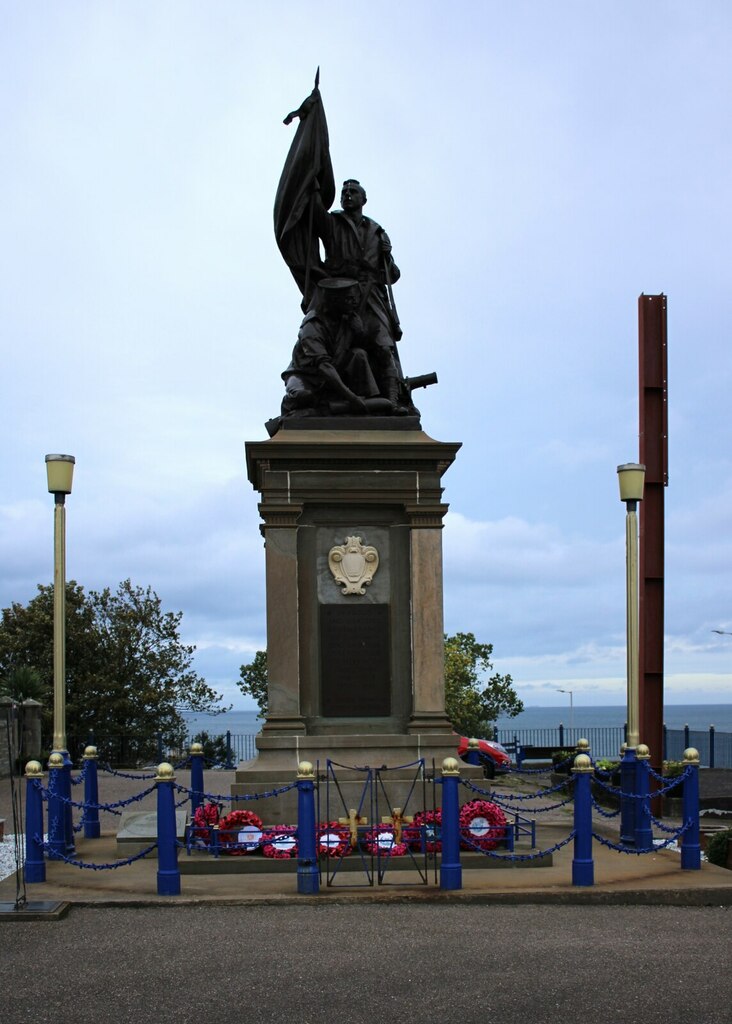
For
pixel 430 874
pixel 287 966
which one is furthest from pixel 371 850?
pixel 287 966

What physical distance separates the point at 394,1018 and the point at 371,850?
4.79 meters

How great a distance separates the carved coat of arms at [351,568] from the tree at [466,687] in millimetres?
28434

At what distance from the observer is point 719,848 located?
13.5 metres

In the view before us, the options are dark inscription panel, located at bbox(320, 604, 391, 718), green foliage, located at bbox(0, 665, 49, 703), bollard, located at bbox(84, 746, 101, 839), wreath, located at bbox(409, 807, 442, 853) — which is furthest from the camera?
green foliage, located at bbox(0, 665, 49, 703)

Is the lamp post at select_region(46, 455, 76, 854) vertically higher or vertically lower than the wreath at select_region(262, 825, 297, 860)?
higher

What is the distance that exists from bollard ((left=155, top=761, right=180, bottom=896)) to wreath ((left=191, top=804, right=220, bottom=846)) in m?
1.82

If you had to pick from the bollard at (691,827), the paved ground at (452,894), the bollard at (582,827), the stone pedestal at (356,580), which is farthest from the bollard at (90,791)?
the bollard at (691,827)

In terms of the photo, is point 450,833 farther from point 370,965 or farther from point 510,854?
A: point 370,965

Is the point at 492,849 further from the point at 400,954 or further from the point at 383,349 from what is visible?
the point at 383,349

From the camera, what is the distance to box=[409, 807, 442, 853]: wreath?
13031mm

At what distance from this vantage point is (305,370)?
1606 centimetres

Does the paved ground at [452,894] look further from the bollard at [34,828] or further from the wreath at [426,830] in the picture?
the wreath at [426,830]

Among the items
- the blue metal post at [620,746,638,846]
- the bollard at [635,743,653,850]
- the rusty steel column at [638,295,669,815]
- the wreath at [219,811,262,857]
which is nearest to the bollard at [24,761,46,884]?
the wreath at [219,811,262,857]

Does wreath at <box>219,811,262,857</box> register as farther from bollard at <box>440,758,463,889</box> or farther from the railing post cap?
bollard at <box>440,758,463,889</box>
